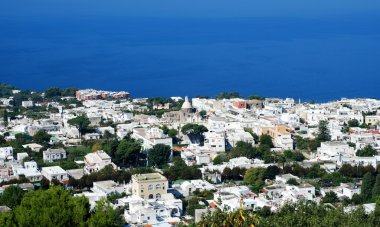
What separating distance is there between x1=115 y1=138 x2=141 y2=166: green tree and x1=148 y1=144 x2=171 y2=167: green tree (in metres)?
0.35

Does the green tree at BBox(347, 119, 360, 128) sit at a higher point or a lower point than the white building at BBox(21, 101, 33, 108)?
lower

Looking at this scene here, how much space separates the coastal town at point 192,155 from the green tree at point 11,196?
0.20 feet

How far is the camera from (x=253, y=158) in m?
17.1

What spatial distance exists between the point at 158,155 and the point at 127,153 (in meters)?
0.73

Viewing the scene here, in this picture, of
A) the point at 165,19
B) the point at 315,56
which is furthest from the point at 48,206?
the point at 165,19

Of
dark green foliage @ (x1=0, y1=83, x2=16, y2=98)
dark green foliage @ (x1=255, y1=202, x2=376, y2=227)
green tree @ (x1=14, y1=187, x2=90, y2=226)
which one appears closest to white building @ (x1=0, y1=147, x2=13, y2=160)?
green tree @ (x1=14, y1=187, x2=90, y2=226)

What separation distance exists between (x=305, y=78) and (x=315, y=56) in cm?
746

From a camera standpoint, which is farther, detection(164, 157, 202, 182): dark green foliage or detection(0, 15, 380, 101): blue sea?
detection(0, 15, 380, 101): blue sea

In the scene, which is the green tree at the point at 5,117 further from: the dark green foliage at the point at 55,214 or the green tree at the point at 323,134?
the dark green foliage at the point at 55,214

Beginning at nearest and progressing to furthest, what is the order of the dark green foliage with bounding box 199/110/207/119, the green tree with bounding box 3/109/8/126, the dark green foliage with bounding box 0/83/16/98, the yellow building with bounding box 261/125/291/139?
the yellow building with bounding box 261/125/291/139 → the green tree with bounding box 3/109/8/126 → the dark green foliage with bounding box 199/110/207/119 → the dark green foliage with bounding box 0/83/16/98

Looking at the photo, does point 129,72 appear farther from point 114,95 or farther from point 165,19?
point 165,19

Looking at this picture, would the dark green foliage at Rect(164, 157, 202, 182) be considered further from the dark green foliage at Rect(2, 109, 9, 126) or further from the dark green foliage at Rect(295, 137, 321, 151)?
the dark green foliage at Rect(2, 109, 9, 126)

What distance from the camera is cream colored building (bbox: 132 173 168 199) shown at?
44.5ft

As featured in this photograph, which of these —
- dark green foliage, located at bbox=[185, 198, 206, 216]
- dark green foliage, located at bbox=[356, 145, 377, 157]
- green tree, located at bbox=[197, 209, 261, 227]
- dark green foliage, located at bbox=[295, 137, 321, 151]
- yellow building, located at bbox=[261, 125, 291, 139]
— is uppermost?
yellow building, located at bbox=[261, 125, 291, 139]
